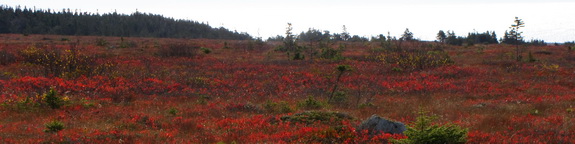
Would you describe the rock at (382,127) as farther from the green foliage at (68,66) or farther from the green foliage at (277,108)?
the green foliage at (68,66)

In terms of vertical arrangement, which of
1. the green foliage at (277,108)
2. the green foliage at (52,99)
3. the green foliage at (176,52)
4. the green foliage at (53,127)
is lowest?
the green foliage at (277,108)

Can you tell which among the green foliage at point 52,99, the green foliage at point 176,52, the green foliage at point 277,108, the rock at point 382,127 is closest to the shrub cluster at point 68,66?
the green foliage at point 52,99

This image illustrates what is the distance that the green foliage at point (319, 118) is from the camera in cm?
1244

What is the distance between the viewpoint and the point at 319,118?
12711 mm

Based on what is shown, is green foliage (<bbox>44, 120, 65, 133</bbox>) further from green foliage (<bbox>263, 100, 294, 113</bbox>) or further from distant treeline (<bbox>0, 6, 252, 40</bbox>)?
distant treeline (<bbox>0, 6, 252, 40</bbox>)

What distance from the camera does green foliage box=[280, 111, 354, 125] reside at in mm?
12438

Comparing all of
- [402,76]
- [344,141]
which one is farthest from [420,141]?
[402,76]

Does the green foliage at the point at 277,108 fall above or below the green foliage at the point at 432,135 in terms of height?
below

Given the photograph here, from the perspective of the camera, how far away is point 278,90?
20734 millimetres

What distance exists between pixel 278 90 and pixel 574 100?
42.2 feet

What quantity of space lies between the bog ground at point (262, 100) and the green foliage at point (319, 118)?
0.13 metres

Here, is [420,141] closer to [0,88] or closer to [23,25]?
[0,88]

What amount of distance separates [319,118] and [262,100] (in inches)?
231

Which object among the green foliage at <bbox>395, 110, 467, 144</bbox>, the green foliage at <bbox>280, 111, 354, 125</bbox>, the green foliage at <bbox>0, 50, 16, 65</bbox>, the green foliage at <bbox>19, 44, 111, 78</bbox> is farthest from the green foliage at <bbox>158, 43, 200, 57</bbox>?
the green foliage at <bbox>395, 110, 467, 144</bbox>
